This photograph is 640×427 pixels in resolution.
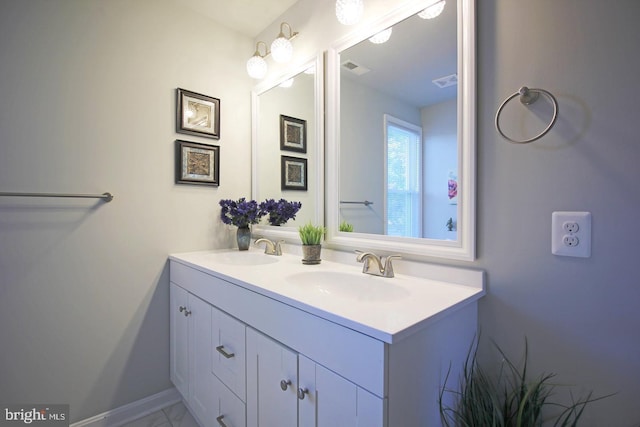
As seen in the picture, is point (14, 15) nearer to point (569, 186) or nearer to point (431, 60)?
point (431, 60)

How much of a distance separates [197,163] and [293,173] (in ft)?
1.90

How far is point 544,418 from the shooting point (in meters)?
0.84

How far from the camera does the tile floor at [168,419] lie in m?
1.48

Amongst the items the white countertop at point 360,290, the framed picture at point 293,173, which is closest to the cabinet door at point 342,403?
the white countertop at point 360,290

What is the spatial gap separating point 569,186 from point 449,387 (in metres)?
0.65

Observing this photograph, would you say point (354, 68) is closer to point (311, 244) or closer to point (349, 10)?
point (349, 10)

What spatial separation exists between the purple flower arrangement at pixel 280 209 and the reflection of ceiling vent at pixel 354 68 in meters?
0.73

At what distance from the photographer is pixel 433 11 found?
106 cm

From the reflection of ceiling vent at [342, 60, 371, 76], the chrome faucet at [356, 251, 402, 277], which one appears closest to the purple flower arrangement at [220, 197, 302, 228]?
the chrome faucet at [356, 251, 402, 277]

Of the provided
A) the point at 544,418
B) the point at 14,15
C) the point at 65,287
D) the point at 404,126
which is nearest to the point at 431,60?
the point at 404,126

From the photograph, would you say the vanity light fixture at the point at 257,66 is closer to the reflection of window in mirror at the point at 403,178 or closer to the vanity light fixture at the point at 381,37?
the vanity light fixture at the point at 381,37

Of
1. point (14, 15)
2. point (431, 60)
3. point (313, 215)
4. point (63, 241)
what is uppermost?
point (14, 15)

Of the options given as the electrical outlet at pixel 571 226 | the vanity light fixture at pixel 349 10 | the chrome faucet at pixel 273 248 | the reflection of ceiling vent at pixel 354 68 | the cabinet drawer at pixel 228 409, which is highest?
the vanity light fixture at pixel 349 10

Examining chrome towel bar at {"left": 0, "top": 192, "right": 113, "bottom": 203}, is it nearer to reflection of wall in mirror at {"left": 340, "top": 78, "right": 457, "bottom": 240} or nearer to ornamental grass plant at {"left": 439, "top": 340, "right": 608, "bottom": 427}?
reflection of wall in mirror at {"left": 340, "top": 78, "right": 457, "bottom": 240}
